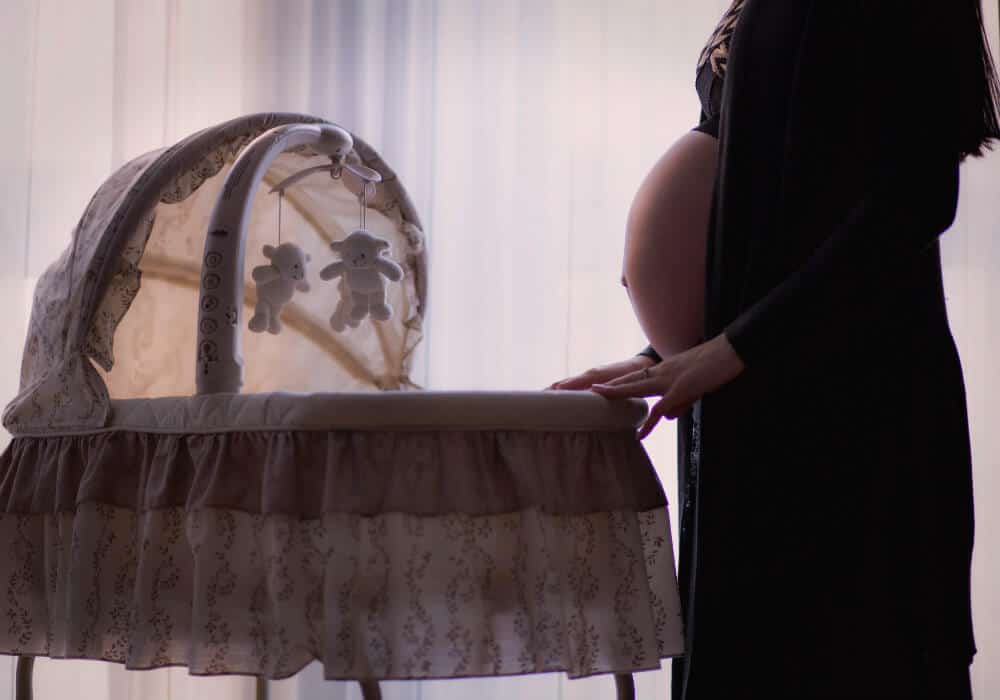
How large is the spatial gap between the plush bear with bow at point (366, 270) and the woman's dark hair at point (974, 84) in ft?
2.39

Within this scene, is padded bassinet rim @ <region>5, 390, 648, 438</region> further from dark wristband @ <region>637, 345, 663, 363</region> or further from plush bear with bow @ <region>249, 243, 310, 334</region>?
plush bear with bow @ <region>249, 243, 310, 334</region>

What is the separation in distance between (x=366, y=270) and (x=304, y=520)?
0.51 m

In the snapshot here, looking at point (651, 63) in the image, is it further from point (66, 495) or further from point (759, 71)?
point (66, 495)

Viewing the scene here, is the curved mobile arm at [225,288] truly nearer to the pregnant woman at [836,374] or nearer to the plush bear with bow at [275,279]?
the plush bear with bow at [275,279]

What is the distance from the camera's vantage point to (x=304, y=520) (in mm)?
881

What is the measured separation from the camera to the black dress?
795 mm

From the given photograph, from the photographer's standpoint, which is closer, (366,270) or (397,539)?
(397,539)

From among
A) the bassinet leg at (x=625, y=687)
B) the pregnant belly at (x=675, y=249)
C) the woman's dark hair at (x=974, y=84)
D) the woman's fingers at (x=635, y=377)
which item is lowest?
the bassinet leg at (x=625, y=687)

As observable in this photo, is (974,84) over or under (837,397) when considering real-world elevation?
over

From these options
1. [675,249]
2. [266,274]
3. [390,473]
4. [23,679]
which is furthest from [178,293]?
[675,249]

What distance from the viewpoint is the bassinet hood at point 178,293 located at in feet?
3.47

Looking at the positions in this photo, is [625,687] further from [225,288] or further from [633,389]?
[225,288]

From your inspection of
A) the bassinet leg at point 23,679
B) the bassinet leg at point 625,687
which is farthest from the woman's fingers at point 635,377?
the bassinet leg at point 23,679

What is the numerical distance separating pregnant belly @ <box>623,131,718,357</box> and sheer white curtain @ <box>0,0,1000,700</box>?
0.98 meters
